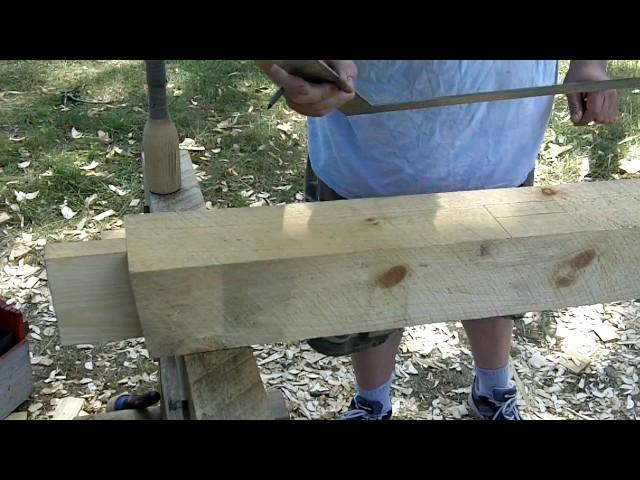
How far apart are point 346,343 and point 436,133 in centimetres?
48

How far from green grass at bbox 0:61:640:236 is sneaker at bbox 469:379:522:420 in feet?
4.54

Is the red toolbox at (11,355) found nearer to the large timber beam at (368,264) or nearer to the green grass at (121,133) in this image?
the green grass at (121,133)

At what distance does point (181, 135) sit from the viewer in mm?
3400

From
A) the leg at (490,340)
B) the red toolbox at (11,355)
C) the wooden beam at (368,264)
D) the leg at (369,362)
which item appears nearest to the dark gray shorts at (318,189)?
the leg at (369,362)

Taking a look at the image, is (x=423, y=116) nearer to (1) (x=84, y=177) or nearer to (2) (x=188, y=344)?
(2) (x=188, y=344)

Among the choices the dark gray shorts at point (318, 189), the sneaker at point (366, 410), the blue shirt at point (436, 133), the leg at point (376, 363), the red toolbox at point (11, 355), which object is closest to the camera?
the blue shirt at point (436, 133)

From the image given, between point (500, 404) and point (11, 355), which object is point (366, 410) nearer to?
point (500, 404)

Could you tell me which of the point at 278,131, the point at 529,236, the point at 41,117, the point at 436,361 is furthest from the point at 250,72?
the point at 529,236

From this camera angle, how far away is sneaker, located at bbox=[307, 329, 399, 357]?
146 centimetres

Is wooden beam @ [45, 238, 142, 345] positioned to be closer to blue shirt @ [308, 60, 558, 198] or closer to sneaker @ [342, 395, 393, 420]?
blue shirt @ [308, 60, 558, 198]

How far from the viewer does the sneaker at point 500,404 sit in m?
1.92

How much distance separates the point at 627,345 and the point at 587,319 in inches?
6.2

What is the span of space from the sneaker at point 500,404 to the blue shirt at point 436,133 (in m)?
0.74

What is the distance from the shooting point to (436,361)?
7.56ft
